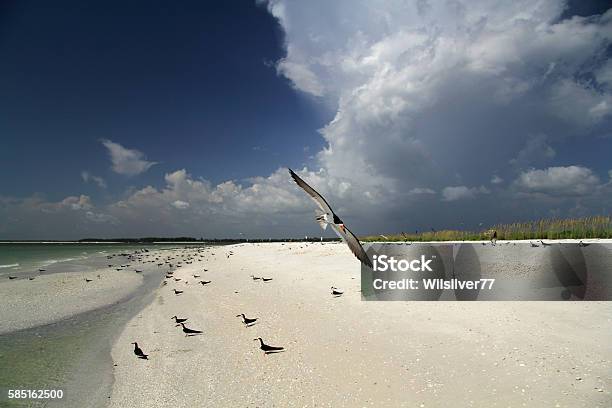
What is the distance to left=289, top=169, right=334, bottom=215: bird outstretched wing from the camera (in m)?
7.27

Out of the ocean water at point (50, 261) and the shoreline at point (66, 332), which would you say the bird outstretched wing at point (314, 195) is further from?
the ocean water at point (50, 261)

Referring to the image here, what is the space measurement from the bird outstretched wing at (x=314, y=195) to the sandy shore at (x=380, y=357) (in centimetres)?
306

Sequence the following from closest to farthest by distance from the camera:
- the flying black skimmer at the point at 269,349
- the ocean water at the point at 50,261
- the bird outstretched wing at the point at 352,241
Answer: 1. the bird outstretched wing at the point at 352,241
2. the flying black skimmer at the point at 269,349
3. the ocean water at the point at 50,261

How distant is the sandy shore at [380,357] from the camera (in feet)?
18.2

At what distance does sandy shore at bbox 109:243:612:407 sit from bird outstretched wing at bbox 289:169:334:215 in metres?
3.06

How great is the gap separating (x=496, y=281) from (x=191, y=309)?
11.3m

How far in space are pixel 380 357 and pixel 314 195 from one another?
3.55 meters

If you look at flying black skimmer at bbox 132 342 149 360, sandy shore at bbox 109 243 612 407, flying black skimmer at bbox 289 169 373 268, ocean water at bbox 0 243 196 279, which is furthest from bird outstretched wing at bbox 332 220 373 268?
ocean water at bbox 0 243 196 279

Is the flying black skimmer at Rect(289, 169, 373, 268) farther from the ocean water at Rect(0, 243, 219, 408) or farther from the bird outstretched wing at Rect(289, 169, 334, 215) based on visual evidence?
the ocean water at Rect(0, 243, 219, 408)

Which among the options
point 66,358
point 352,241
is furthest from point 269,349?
point 66,358

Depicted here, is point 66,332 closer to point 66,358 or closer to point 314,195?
point 66,358

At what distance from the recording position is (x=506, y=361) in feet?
20.8

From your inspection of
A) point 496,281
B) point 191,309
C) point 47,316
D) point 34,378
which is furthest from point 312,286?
point 47,316

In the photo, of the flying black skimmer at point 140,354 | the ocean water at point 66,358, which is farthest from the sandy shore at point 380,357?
the ocean water at point 66,358
